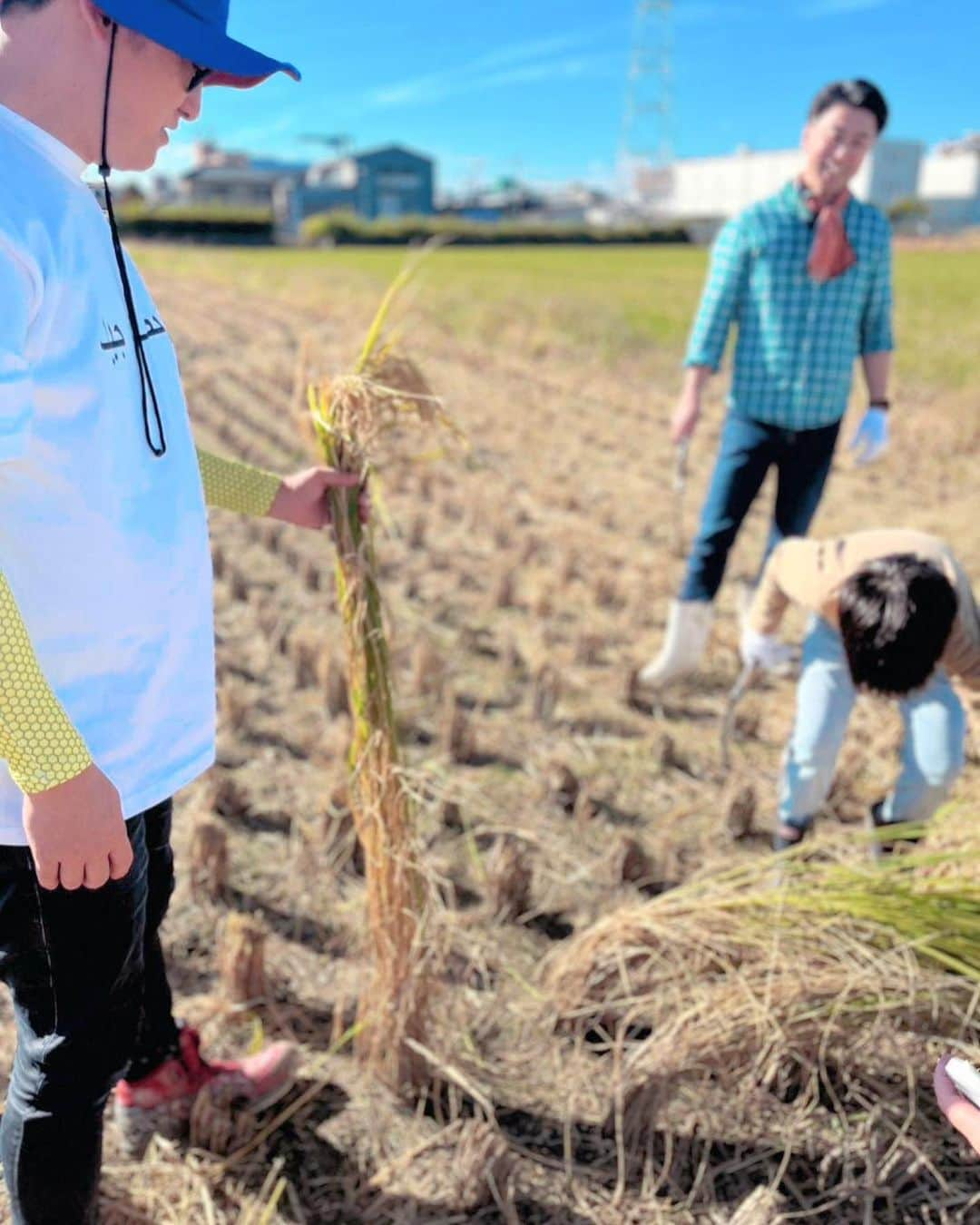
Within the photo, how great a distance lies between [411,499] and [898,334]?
28.1 ft

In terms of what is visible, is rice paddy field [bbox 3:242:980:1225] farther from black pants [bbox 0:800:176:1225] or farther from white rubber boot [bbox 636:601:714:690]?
black pants [bbox 0:800:176:1225]

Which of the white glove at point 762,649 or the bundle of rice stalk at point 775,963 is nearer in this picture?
the bundle of rice stalk at point 775,963

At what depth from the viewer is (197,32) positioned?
3.66 ft

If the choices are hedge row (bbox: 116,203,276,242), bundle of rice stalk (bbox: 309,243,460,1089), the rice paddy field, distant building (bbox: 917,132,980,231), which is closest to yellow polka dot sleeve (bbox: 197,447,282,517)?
bundle of rice stalk (bbox: 309,243,460,1089)

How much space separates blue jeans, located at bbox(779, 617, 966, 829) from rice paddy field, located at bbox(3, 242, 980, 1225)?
0.40 feet

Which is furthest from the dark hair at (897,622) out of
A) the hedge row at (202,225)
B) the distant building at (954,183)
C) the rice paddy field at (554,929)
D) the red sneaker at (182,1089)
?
the distant building at (954,183)

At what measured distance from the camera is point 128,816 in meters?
1.24

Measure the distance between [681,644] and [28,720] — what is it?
277cm

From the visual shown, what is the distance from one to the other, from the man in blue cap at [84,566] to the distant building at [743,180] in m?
77.0

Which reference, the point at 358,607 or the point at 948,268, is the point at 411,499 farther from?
the point at 948,268

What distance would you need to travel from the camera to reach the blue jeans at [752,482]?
3314 millimetres

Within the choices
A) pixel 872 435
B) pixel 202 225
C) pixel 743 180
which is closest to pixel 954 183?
pixel 743 180

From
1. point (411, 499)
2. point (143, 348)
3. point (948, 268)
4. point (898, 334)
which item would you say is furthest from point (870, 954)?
point (948, 268)

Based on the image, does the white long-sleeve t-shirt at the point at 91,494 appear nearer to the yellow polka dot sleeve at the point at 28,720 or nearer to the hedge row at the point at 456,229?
the yellow polka dot sleeve at the point at 28,720
